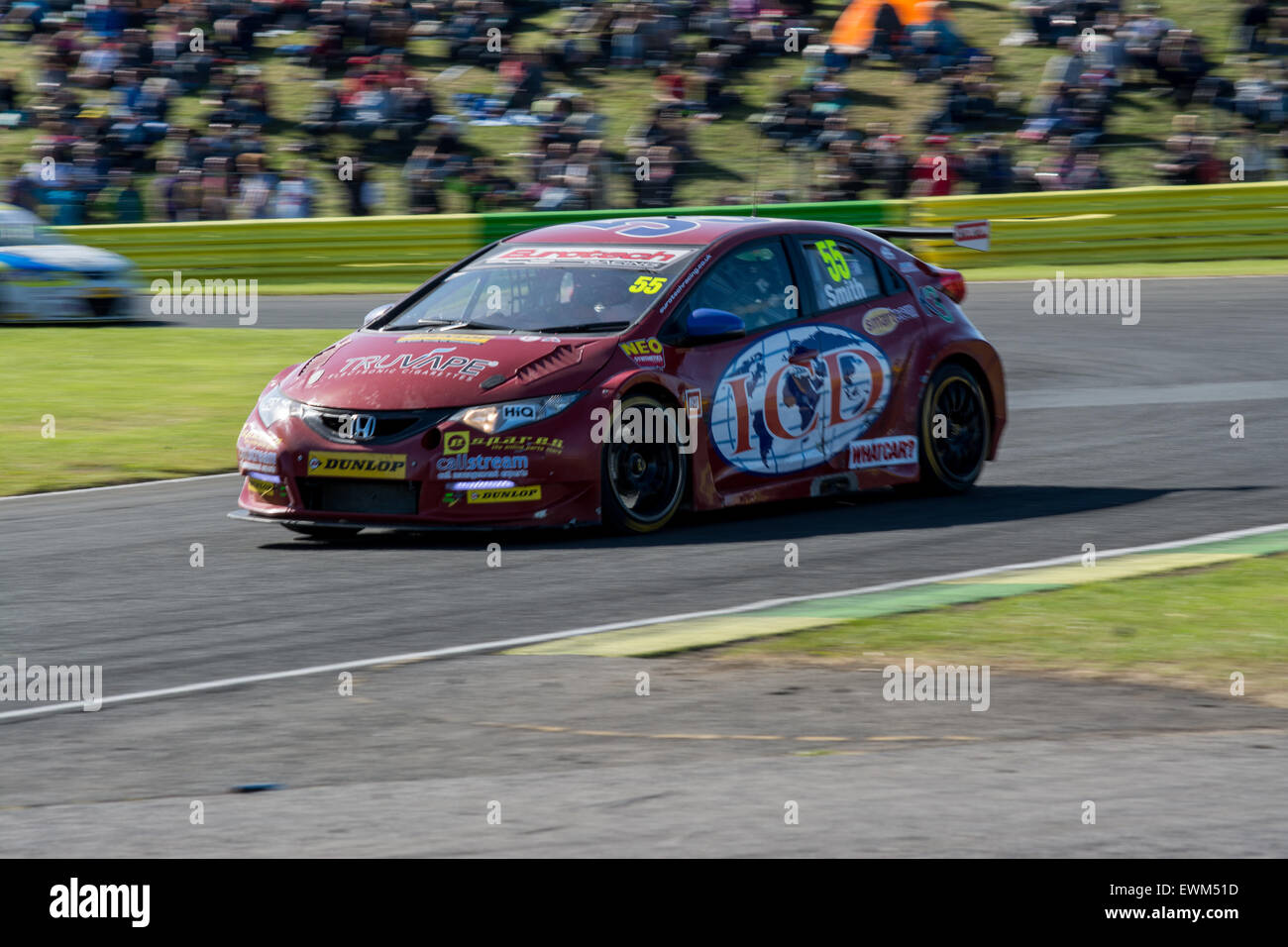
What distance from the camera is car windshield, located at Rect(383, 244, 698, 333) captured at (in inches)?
375

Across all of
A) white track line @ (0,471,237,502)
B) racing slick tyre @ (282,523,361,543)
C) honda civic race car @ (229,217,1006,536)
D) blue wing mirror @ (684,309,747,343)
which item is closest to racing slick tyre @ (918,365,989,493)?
honda civic race car @ (229,217,1006,536)

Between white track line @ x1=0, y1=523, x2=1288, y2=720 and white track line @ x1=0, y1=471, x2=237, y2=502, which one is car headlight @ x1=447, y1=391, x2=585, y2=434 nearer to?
white track line @ x1=0, y1=523, x2=1288, y2=720

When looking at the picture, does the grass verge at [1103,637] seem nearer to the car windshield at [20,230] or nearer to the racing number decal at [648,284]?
the racing number decal at [648,284]

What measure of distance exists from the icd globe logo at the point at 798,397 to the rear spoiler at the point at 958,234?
0.91 m

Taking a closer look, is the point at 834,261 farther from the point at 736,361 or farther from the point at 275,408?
the point at 275,408

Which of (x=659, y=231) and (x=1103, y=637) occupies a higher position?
(x=659, y=231)

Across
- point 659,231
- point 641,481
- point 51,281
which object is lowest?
point 51,281

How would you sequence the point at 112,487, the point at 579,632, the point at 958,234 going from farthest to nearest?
the point at 112,487, the point at 958,234, the point at 579,632

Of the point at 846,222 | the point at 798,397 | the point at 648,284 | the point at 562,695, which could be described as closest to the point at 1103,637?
the point at 562,695

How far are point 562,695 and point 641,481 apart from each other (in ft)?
10.2

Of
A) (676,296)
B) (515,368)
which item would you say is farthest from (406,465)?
(676,296)

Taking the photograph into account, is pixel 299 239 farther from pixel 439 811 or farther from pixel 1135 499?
pixel 439 811

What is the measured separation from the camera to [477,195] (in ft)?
91.1

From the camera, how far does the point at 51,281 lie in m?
21.7
